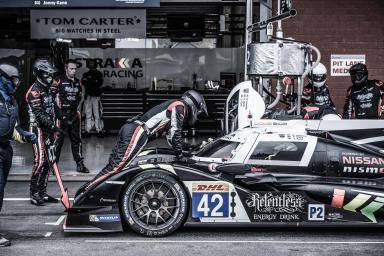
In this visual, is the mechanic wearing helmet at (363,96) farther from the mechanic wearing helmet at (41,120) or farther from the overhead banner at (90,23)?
the overhead banner at (90,23)

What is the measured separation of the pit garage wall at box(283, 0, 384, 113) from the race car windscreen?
282 inches

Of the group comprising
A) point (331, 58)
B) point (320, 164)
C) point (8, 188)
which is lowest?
point (8, 188)

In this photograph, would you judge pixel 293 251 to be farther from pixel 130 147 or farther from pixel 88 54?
pixel 88 54

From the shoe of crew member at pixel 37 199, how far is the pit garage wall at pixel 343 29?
7.18 metres

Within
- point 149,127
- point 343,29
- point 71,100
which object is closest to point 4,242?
point 149,127

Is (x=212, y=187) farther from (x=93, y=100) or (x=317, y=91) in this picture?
(x=93, y=100)

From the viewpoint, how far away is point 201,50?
21.8 metres

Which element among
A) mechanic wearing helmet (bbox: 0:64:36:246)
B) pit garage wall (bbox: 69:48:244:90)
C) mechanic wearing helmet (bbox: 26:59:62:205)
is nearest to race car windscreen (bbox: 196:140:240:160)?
mechanic wearing helmet (bbox: 0:64:36:246)

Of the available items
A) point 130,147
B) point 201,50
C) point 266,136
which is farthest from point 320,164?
point 201,50

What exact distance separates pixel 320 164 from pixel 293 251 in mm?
1161

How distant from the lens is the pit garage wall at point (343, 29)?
15.0m

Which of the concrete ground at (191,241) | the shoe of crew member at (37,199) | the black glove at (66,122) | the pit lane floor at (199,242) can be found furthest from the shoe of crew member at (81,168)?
the pit lane floor at (199,242)

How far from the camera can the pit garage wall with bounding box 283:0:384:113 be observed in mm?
14969

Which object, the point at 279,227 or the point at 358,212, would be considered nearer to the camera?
the point at 358,212
